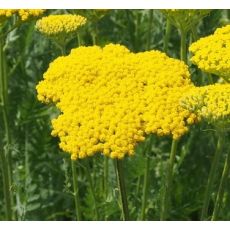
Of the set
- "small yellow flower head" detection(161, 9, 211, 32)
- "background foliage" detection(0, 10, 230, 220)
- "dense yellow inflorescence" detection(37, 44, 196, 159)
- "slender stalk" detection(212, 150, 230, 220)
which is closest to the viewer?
"dense yellow inflorescence" detection(37, 44, 196, 159)

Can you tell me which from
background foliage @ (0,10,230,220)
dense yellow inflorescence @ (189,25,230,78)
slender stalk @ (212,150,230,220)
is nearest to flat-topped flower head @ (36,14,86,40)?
background foliage @ (0,10,230,220)

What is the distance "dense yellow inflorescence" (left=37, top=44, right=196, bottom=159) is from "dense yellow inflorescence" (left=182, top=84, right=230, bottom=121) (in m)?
0.02

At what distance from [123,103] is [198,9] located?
0.32 meters

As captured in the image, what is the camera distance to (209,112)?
1.09 metres

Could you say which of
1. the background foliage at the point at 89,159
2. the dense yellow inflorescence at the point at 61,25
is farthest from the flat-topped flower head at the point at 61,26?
the background foliage at the point at 89,159

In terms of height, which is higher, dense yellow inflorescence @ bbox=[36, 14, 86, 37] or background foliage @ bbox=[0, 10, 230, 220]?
dense yellow inflorescence @ bbox=[36, 14, 86, 37]

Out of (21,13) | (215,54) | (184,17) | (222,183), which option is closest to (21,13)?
(21,13)

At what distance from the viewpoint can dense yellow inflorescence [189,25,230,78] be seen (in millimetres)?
1197

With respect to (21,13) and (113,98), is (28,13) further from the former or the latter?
(113,98)

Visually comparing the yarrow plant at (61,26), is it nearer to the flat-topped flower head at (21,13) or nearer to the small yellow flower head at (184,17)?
the flat-topped flower head at (21,13)

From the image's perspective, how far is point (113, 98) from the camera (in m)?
1.17

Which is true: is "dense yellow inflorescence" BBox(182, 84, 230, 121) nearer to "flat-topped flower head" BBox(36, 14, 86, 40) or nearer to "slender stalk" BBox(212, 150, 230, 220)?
A: "slender stalk" BBox(212, 150, 230, 220)

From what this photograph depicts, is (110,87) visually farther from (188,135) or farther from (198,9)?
(188,135)

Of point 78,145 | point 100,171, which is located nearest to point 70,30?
point 78,145
